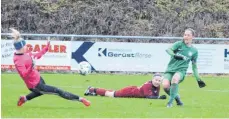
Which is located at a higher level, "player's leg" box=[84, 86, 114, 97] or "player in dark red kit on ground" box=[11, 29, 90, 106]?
"player in dark red kit on ground" box=[11, 29, 90, 106]

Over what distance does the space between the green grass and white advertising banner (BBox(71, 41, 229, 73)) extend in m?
3.97

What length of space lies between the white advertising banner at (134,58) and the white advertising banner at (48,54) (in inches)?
11.7

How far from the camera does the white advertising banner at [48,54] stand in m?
24.5

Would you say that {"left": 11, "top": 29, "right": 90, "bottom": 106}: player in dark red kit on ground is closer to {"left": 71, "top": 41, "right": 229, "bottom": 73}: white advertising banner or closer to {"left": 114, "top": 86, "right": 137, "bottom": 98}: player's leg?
{"left": 114, "top": 86, "right": 137, "bottom": 98}: player's leg

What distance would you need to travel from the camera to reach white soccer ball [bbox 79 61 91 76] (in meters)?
24.2

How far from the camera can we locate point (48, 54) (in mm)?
24625

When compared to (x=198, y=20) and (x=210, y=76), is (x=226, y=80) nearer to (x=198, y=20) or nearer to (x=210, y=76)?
(x=210, y=76)

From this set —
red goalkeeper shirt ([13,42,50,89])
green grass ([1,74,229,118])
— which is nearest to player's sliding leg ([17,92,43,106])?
green grass ([1,74,229,118])

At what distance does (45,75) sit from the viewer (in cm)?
2358

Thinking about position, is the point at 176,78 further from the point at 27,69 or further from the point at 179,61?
the point at 27,69

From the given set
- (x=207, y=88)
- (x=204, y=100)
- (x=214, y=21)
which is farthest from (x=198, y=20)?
(x=204, y=100)

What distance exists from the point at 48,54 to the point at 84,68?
1.48m

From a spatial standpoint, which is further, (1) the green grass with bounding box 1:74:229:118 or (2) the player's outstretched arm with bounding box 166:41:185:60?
(2) the player's outstretched arm with bounding box 166:41:185:60

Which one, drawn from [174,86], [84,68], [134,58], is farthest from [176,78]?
[134,58]
